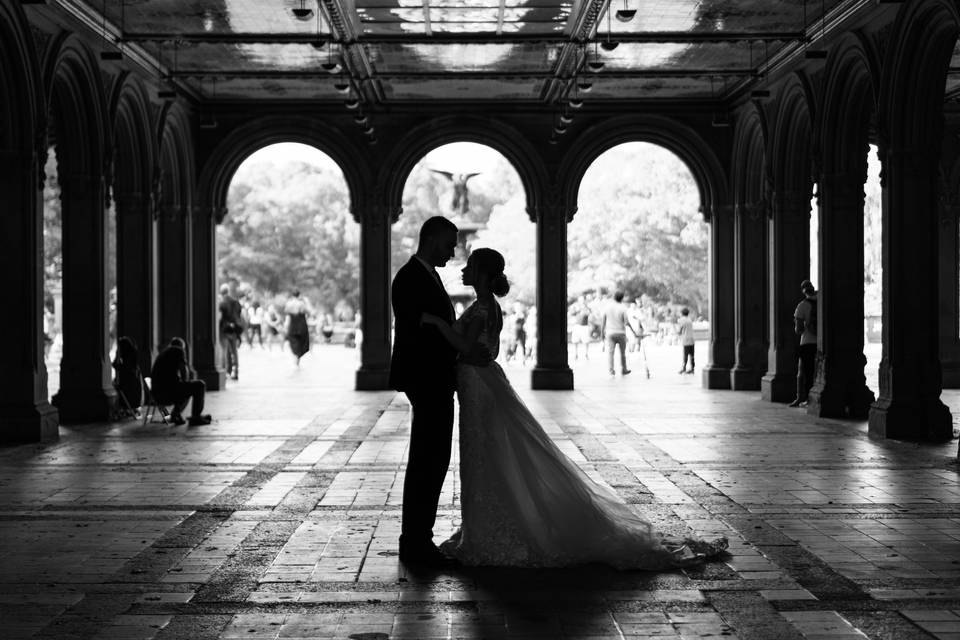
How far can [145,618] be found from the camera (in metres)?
5.32

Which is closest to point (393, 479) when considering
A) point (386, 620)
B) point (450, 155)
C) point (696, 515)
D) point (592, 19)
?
point (696, 515)

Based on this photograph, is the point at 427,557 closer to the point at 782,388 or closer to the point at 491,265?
the point at 491,265

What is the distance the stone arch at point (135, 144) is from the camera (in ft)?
57.5

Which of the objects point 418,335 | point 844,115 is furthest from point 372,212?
point 418,335

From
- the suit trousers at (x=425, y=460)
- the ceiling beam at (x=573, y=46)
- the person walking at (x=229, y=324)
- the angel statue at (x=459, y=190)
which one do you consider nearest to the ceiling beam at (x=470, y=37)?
the ceiling beam at (x=573, y=46)

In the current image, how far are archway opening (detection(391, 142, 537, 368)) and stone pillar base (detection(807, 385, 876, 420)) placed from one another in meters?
7.74

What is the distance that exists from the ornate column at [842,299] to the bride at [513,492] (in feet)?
30.9

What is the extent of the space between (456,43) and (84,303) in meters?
5.81

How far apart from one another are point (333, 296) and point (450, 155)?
702 inches

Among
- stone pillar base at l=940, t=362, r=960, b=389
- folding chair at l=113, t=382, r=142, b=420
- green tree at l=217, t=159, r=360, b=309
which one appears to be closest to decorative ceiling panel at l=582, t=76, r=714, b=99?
stone pillar base at l=940, t=362, r=960, b=389

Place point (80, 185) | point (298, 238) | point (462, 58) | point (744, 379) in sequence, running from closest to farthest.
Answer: point (80, 185), point (462, 58), point (744, 379), point (298, 238)

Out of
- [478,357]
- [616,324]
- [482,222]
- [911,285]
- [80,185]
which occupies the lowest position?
[478,357]

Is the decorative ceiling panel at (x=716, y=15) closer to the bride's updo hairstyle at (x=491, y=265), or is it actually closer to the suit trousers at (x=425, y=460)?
the bride's updo hairstyle at (x=491, y=265)

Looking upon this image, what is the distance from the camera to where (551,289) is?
→ 21391 millimetres
